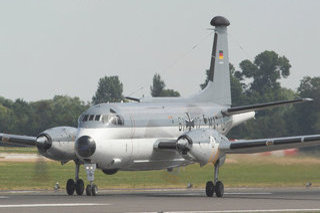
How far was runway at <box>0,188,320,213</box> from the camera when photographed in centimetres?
2875

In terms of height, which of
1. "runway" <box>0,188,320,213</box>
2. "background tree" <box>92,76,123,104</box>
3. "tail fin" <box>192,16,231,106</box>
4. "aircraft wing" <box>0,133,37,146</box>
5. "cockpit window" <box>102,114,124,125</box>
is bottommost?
"runway" <box>0,188,320,213</box>

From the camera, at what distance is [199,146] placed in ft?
116

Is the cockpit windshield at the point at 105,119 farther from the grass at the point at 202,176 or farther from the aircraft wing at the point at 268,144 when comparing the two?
the grass at the point at 202,176

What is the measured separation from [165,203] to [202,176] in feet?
78.7

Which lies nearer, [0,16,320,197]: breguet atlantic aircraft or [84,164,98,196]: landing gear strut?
[84,164,98,196]: landing gear strut

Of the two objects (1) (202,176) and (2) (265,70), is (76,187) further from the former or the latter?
(2) (265,70)

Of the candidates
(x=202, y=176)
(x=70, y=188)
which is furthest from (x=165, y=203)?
(x=202, y=176)

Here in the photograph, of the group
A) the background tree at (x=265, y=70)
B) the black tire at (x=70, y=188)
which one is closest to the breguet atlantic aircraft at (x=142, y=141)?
the black tire at (x=70, y=188)

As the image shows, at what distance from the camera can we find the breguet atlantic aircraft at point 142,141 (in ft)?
115

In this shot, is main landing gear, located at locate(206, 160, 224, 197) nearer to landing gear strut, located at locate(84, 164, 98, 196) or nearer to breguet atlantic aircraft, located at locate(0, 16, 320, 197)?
breguet atlantic aircraft, located at locate(0, 16, 320, 197)

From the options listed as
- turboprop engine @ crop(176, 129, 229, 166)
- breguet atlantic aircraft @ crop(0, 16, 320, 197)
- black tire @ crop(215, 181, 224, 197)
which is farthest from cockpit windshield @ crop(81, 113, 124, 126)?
black tire @ crop(215, 181, 224, 197)

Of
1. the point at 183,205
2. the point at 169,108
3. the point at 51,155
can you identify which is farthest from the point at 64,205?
the point at 169,108

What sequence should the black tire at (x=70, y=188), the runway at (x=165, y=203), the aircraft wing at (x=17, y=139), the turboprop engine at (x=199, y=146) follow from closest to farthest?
the runway at (x=165, y=203) → the turboprop engine at (x=199, y=146) → the black tire at (x=70, y=188) → the aircraft wing at (x=17, y=139)

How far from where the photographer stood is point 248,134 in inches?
3145
